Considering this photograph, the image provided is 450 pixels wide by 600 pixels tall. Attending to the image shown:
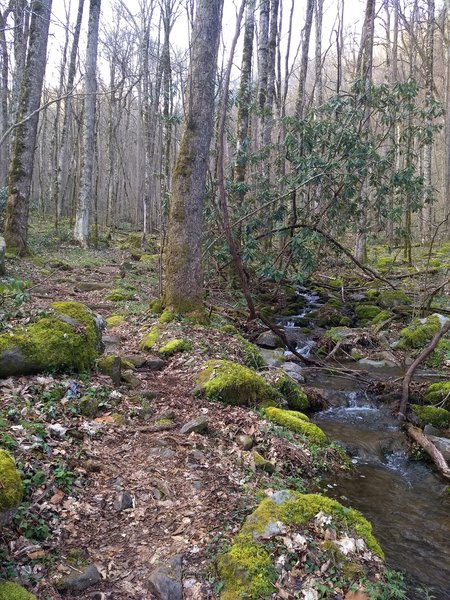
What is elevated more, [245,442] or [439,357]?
[439,357]

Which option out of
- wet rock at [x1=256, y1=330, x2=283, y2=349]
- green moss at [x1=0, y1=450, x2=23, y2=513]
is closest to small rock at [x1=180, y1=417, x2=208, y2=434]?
green moss at [x1=0, y1=450, x2=23, y2=513]

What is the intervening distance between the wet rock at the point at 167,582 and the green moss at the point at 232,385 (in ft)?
8.96

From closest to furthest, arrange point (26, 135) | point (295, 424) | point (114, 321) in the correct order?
point (295, 424), point (114, 321), point (26, 135)

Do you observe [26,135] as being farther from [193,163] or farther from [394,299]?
[394,299]

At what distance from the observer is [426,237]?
82.8 feet

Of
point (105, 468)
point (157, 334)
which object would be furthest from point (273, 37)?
point (105, 468)

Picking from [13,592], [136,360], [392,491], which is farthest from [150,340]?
[13,592]

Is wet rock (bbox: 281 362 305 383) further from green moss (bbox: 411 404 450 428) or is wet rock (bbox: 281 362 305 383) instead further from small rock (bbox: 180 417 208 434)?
small rock (bbox: 180 417 208 434)

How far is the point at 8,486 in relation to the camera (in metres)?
2.68

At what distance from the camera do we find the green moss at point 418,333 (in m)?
9.87

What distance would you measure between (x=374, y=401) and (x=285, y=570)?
15.9 ft

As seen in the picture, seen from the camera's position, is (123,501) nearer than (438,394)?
Yes

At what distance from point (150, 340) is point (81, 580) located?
4.71 metres

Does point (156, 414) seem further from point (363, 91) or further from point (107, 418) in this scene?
point (363, 91)
